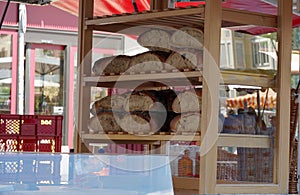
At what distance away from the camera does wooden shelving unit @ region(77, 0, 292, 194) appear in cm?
228

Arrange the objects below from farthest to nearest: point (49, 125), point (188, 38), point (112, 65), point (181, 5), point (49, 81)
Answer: point (49, 81) < point (49, 125) < point (181, 5) < point (112, 65) < point (188, 38)

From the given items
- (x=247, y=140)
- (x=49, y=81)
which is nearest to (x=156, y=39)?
(x=247, y=140)

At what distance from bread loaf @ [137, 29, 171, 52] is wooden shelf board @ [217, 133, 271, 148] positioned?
48cm

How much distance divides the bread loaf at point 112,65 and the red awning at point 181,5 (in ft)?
1.24

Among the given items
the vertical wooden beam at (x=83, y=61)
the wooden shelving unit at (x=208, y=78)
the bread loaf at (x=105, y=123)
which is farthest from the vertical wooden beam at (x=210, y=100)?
the vertical wooden beam at (x=83, y=61)

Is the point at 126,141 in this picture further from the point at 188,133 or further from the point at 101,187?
the point at 101,187

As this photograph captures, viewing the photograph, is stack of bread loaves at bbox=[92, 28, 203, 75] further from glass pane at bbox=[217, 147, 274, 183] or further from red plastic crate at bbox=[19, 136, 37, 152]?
red plastic crate at bbox=[19, 136, 37, 152]

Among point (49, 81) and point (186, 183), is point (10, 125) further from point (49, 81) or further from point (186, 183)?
point (49, 81)

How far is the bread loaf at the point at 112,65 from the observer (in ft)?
8.87

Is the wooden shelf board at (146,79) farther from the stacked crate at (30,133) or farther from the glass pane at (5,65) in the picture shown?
the glass pane at (5,65)

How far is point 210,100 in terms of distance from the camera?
2268 mm

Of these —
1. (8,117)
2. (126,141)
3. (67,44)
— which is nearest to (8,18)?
(67,44)

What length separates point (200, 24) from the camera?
2.58 meters

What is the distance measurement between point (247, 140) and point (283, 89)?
9.8 inches
